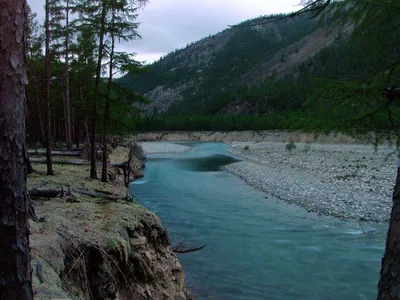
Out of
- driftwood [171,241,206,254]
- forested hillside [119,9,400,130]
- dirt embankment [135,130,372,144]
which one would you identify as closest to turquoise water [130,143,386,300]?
driftwood [171,241,206,254]

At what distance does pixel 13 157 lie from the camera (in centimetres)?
254

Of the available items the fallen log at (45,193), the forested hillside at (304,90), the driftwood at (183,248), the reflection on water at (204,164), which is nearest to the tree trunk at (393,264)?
the forested hillside at (304,90)

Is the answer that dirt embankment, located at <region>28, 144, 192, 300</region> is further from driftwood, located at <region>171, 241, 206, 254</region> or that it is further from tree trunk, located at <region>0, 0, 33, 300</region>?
driftwood, located at <region>171, 241, 206, 254</region>

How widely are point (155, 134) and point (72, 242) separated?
377 feet

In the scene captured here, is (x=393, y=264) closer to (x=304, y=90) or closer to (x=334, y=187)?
(x=334, y=187)

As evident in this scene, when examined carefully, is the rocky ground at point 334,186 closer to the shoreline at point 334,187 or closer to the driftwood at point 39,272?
the shoreline at point 334,187

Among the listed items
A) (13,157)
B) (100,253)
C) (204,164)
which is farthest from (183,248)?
(204,164)

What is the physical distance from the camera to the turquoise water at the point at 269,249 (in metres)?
9.60

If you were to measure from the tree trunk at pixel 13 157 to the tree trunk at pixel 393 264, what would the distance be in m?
3.07

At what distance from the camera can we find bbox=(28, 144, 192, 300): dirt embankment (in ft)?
16.7

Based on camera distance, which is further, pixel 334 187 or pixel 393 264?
pixel 334 187

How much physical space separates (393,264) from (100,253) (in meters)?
4.83

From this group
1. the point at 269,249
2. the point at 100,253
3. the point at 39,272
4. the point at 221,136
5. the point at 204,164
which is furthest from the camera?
the point at 221,136

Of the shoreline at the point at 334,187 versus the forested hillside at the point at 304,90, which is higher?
the forested hillside at the point at 304,90
